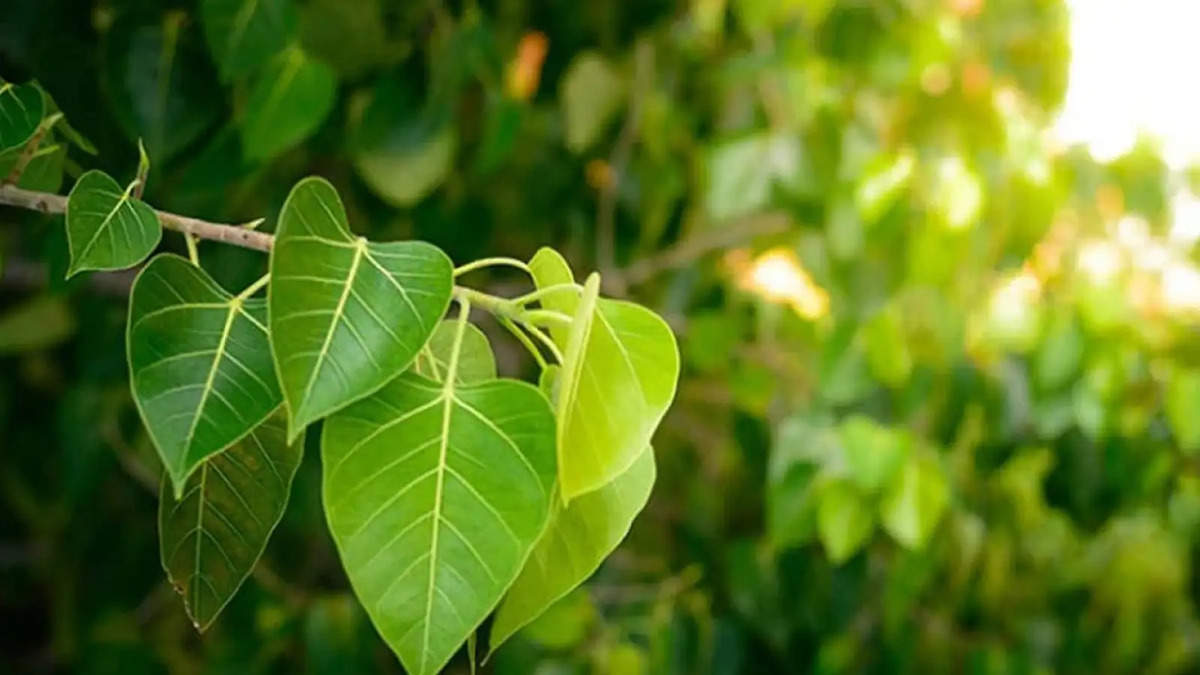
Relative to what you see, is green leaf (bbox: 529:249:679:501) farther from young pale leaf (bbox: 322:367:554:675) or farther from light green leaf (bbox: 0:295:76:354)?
light green leaf (bbox: 0:295:76:354)

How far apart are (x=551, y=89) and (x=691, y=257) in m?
0.24

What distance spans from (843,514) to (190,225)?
26.2 inches

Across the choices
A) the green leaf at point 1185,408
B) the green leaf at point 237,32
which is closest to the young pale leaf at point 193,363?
the green leaf at point 237,32

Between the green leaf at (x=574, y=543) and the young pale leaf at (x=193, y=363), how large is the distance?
0.33 feet

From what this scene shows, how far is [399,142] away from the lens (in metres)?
0.86

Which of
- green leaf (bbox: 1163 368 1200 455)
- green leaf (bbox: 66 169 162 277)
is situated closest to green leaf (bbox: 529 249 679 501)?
green leaf (bbox: 66 169 162 277)

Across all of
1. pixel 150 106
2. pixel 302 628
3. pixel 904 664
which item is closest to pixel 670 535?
pixel 904 664

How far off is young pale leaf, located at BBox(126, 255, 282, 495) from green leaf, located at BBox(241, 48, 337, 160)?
0.35m

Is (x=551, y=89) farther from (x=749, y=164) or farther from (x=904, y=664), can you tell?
(x=904, y=664)

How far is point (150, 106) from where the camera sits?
692 millimetres

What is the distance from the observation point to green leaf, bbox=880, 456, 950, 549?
36.2 inches

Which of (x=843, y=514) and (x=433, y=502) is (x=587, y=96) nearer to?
(x=843, y=514)

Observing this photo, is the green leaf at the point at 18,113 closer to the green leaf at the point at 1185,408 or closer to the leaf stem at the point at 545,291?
the leaf stem at the point at 545,291

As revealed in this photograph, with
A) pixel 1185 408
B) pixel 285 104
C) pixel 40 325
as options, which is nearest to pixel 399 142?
pixel 285 104
